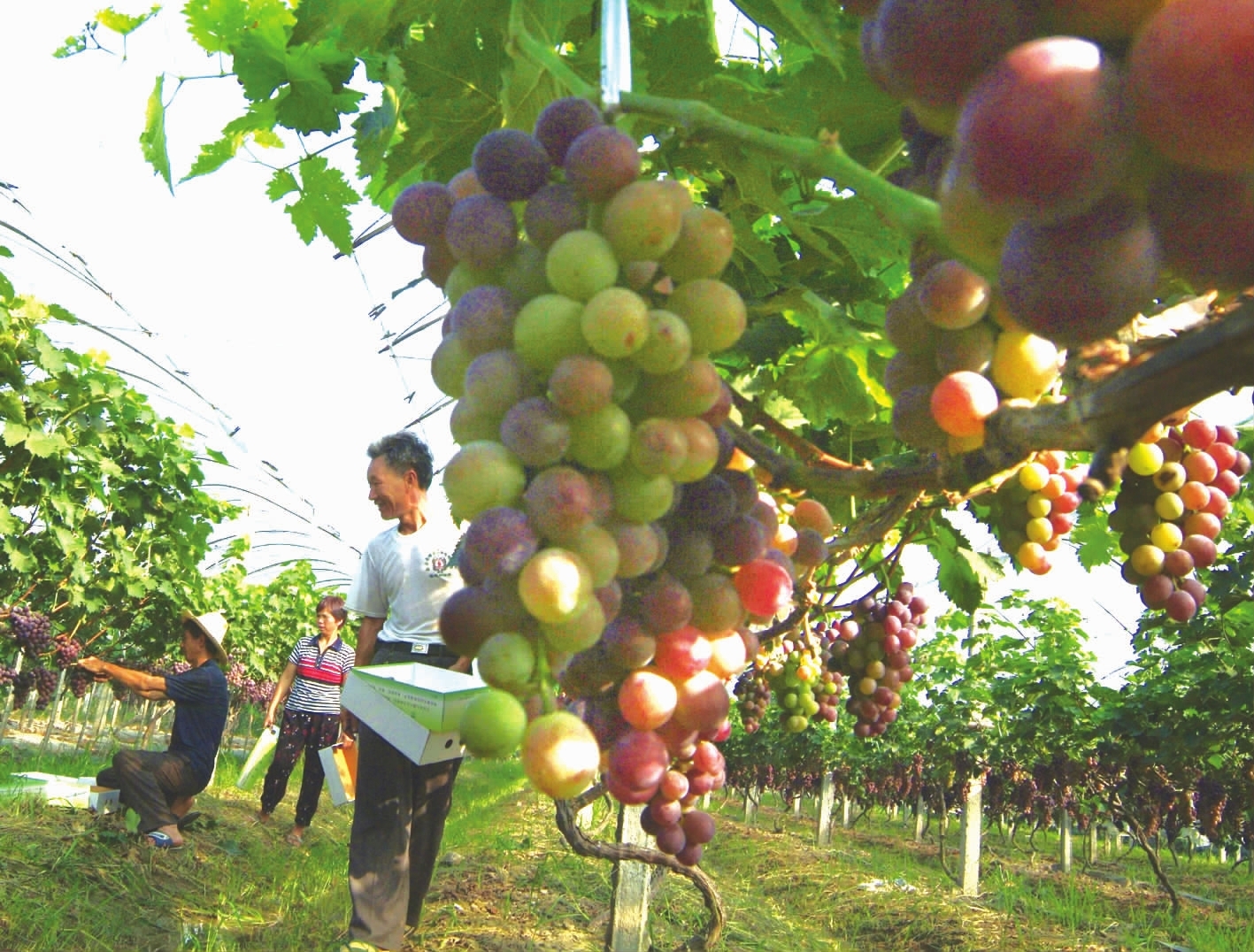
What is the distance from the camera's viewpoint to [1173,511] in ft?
4.91

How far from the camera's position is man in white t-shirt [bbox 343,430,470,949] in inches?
114

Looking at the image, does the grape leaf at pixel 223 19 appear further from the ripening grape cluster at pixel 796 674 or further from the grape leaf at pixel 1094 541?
the ripening grape cluster at pixel 796 674

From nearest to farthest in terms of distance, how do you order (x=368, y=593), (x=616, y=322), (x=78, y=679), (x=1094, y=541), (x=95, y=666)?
1. (x=616, y=322)
2. (x=1094, y=541)
3. (x=368, y=593)
4. (x=95, y=666)
5. (x=78, y=679)

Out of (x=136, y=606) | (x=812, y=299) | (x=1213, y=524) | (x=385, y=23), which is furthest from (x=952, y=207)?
(x=136, y=606)

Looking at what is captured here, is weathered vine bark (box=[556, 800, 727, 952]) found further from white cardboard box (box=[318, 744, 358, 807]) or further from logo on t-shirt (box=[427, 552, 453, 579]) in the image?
white cardboard box (box=[318, 744, 358, 807])

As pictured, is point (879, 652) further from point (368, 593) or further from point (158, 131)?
point (158, 131)

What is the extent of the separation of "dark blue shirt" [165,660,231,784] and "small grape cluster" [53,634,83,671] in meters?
0.75

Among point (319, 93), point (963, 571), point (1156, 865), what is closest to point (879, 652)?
point (963, 571)

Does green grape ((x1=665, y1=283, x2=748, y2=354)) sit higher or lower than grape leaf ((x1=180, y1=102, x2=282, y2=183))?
lower

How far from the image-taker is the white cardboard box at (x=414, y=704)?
1.26 m

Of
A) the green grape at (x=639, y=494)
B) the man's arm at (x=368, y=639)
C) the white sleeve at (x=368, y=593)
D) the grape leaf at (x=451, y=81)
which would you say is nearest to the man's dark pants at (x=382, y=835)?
the man's arm at (x=368, y=639)

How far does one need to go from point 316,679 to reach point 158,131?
6.66 m

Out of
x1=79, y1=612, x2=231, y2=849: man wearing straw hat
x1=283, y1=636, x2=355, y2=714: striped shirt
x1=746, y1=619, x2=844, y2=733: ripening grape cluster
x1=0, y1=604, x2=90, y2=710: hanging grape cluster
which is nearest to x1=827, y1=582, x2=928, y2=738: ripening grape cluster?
x1=746, y1=619, x2=844, y2=733: ripening grape cluster

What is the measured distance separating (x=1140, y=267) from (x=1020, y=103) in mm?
94
